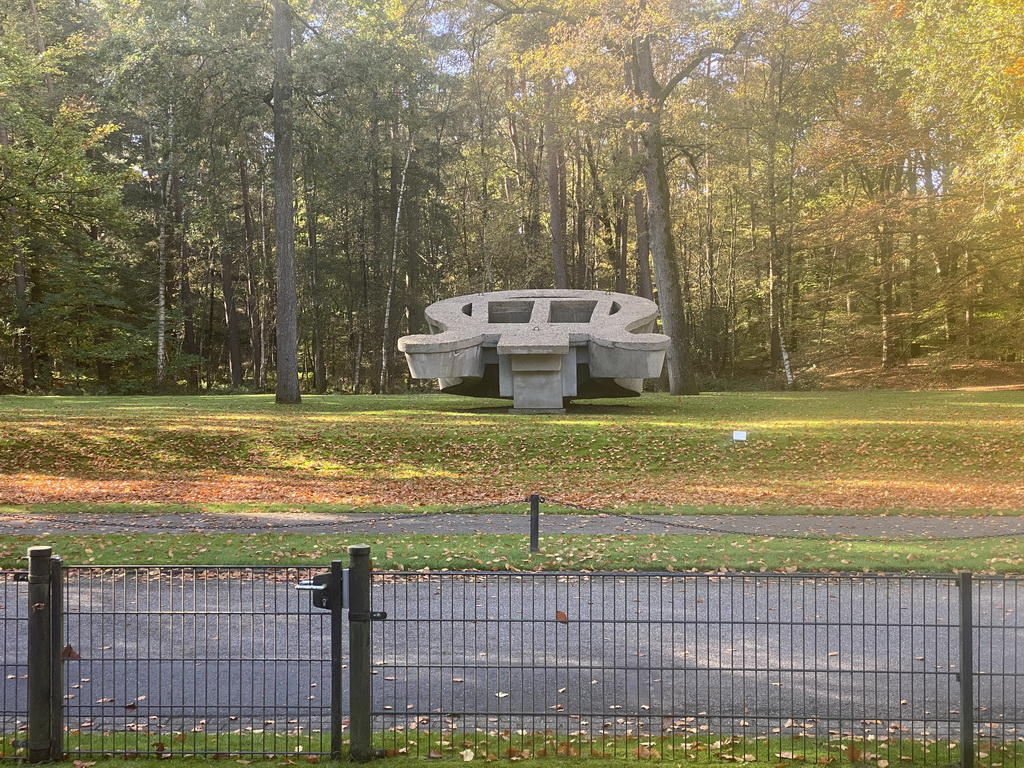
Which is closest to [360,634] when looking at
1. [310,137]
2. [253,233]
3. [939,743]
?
[939,743]

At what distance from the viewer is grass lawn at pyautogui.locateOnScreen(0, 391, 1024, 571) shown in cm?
996

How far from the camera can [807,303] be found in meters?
46.2

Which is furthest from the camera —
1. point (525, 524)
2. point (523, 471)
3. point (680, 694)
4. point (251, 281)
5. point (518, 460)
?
point (251, 281)

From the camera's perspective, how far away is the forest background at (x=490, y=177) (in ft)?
81.0

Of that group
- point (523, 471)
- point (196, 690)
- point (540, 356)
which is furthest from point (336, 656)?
point (540, 356)

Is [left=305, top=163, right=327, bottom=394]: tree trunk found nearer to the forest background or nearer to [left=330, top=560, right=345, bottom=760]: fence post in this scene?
the forest background

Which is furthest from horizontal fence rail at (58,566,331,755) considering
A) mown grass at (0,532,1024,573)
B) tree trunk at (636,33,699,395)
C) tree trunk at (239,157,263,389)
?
tree trunk at (239,157,263,389)

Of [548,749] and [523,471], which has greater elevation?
[523,471]

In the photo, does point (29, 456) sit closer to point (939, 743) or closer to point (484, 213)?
point (939, 743)

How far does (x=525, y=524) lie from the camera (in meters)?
12.1

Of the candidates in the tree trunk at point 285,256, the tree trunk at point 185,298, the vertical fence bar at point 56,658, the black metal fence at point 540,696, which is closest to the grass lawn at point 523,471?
the tree trunk at point 285,256

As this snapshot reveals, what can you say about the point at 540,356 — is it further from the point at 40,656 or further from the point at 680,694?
the point at 40,656

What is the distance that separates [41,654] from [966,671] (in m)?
4.44

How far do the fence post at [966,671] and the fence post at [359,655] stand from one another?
2832 millimetres
